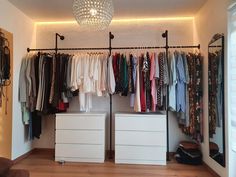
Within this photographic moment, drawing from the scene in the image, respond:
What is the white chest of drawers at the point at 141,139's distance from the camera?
10.6 feet

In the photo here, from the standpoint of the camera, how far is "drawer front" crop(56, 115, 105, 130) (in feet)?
10.9

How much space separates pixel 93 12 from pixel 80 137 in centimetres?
206

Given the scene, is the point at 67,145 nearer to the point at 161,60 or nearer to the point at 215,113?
the point at 161,60

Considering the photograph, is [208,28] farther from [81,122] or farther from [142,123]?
[81,122]

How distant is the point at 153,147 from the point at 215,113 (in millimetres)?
1057

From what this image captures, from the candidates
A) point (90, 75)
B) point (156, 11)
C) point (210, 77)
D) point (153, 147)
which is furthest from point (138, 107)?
point (156, 11)

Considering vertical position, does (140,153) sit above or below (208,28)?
below

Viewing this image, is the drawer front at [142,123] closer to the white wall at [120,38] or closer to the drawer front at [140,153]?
the drawer front at [140,153]

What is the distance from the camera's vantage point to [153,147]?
3.25 metres

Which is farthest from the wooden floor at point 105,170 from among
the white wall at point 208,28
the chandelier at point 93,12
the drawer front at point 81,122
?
the chandelier at point 93,12

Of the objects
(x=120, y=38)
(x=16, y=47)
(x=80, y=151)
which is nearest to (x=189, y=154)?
(x=80, y=151)

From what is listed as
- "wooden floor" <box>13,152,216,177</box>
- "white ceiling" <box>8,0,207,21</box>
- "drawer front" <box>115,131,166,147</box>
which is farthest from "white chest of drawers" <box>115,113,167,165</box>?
"white ceiling" <box>8,0,207,21</box>

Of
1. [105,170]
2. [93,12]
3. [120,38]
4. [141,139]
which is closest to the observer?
[93,12]

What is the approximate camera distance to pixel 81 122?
3352 mm
